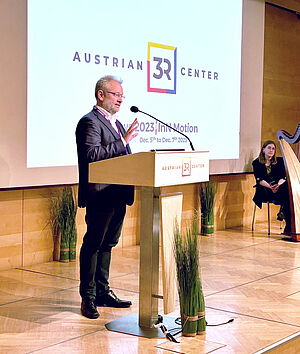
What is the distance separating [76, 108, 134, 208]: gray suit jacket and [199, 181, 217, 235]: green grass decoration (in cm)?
359

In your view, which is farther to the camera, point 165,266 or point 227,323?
point 227,323

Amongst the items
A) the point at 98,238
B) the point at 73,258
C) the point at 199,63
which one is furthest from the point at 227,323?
the point at 199,63

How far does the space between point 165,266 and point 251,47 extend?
508 cm

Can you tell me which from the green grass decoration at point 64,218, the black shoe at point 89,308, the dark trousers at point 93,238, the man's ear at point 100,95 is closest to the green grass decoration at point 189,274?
the dark trousers at point 93,238

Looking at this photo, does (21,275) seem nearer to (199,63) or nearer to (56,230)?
(56,230)

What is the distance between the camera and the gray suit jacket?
4.13 m

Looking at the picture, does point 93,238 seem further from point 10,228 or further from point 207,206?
point 207,206


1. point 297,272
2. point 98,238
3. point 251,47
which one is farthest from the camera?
point 251,47

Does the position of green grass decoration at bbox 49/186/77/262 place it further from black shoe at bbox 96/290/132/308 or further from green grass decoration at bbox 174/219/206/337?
green grass decoration at bbox 174/219/206/337

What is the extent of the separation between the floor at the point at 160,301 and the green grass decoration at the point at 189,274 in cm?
17

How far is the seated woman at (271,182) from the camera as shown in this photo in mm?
7910

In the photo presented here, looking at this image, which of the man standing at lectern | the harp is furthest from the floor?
the harp

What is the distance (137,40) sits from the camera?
651 cm

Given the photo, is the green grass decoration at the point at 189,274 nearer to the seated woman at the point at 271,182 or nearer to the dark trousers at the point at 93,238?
the dark trousers at the point at 93,238
